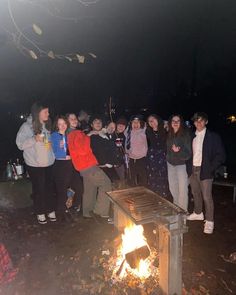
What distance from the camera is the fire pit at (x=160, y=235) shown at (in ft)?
10.2

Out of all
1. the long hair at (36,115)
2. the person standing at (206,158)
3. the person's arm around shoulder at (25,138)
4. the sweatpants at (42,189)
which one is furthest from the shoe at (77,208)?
the person standing at (206,158)

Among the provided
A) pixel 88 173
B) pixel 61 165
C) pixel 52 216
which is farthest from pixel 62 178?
pixel 52 216

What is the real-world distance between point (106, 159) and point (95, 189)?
721mm

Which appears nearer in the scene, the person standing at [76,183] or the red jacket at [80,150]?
the red jacket at [80,150]

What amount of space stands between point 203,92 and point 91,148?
16.1m

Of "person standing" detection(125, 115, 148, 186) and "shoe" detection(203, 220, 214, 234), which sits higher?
"person standing" detection(125, 115, 148, 186)

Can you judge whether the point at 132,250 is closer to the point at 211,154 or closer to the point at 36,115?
the point at 211,154

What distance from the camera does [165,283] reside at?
327 cm

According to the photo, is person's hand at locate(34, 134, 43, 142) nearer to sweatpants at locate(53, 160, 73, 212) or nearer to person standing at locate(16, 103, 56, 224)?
person standing at locate(16, 103, 56, 224)

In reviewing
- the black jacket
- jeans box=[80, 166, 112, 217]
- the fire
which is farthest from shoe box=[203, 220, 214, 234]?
jeans box=[80, 166, 112, 217]

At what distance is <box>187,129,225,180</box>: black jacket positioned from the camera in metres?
5.02

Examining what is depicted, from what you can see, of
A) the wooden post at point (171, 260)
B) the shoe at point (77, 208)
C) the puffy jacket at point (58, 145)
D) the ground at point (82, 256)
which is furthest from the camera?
the shoe at point (77, 208)

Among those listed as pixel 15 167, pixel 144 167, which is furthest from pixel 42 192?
pixel 144 167

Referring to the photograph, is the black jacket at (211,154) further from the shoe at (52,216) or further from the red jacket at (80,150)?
the shoe at (52,216)
